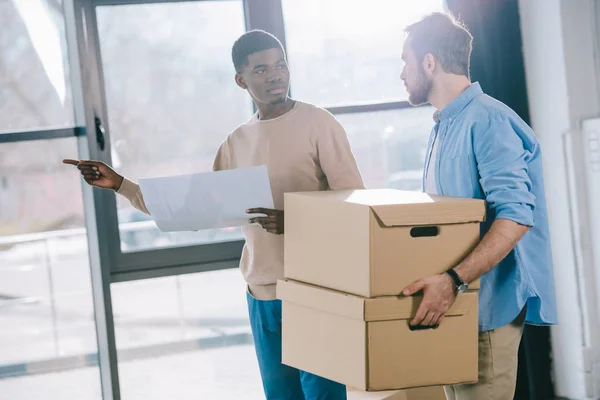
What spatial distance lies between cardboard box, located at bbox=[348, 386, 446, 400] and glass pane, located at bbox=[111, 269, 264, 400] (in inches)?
22.1

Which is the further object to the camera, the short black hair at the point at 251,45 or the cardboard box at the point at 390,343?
the short black hair at the point at 251,45

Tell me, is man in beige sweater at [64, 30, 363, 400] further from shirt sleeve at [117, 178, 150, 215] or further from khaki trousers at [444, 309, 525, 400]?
khaki trousers at [444, 309, 525, 400]

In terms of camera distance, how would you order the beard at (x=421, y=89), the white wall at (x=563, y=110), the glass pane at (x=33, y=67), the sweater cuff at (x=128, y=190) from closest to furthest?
the beard at (x=421, y=89) → the sweater cuff at (x=128, y=190) → the glass pane at (x=33, y=67) → the white wall at (x=563, y=110)

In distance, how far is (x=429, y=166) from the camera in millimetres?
1727

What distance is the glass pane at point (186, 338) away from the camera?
2.73 m

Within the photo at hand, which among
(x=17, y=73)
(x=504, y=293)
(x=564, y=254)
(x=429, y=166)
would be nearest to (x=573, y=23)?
(x=564, y=254)

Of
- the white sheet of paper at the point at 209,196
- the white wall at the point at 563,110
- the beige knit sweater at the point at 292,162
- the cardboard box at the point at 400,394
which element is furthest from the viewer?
the white wall at the point at 563,110

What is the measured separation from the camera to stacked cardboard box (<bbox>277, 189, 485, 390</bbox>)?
4.65 ft

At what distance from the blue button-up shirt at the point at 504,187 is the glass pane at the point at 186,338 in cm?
143

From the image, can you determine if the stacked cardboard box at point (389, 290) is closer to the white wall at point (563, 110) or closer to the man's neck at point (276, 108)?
the man's neck at point (276, 108)

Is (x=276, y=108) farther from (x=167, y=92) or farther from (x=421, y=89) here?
(x=167, y=92)

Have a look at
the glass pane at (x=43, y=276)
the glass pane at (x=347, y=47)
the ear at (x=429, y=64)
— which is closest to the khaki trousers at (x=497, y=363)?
the ear at (x=429, y=64)

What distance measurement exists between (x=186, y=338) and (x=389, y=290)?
5.15 ft

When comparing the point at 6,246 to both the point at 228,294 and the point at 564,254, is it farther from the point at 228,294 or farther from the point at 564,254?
the point at 564,254
